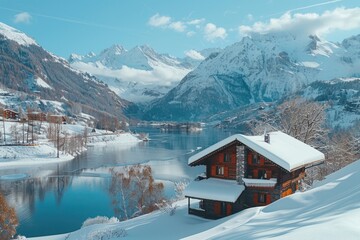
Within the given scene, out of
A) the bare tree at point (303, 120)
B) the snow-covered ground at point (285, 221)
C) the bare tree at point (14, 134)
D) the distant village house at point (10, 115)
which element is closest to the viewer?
the snow-covered ground at point (285, 221)

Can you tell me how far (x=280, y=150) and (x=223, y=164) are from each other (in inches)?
207

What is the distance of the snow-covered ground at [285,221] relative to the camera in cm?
1141

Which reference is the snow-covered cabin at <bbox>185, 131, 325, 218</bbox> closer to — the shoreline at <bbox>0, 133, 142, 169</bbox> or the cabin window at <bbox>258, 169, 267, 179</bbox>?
the cabin window at <bbox>258, 169, 267, 179</bbox>

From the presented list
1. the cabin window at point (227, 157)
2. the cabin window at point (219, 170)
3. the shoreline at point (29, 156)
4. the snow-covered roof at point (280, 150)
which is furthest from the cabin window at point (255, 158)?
the shoreline at point (29, 156)

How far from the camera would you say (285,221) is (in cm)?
1692

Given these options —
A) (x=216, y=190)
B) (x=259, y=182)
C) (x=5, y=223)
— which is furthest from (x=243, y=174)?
(x=5, y=223)

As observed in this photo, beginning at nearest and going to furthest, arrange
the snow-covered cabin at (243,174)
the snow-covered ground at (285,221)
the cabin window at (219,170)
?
the snow-covered ground at (285,221) < the snow-covered cabin at (243,174) < the cabin window at (219,170)

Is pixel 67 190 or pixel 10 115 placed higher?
pixel 10 115

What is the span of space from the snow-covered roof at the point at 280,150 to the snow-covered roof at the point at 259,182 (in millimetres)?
1951

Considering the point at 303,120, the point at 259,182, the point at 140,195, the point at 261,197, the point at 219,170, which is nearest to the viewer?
the point at 259,182

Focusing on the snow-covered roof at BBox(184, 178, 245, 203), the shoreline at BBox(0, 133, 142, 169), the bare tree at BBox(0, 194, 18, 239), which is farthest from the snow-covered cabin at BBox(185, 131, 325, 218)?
the shoreline at BBox(0, 133, 142, 169)

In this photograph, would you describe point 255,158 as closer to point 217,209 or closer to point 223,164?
point 223,164

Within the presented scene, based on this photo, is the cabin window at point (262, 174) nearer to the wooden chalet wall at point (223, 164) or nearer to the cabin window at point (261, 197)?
the cabin window at point (261, 197)

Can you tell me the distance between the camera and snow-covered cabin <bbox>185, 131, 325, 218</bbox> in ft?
102
